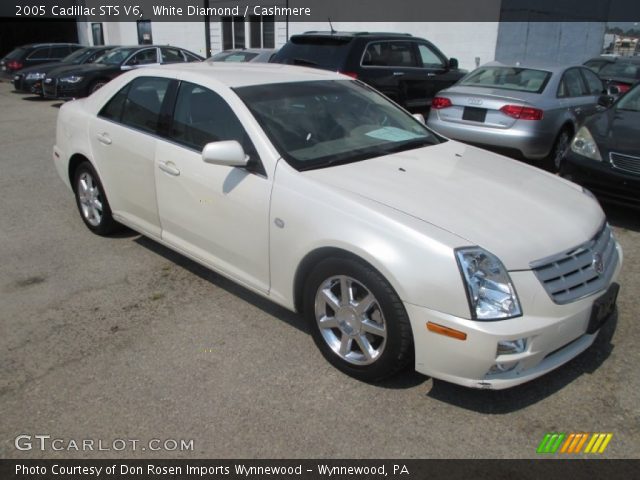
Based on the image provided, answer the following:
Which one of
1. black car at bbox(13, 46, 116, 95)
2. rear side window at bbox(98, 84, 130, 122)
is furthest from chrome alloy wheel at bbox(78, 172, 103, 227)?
black car at bbox(13, 46, 116, 95)

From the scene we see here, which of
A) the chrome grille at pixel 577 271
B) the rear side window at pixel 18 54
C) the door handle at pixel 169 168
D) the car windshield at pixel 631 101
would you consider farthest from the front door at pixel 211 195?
the rear side window at pixel 18 54

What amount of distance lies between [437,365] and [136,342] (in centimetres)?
186

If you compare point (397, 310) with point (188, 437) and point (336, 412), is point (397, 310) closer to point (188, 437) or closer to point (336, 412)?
point (336, 412)

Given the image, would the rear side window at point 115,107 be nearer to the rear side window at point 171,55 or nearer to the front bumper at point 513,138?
the front bumper at point 513,138

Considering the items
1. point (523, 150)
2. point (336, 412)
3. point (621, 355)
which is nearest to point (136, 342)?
point (336, 412)

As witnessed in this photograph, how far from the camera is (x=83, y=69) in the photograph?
14.0m

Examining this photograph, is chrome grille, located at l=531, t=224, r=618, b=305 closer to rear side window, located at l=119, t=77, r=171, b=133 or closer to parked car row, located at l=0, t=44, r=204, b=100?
rear side window, located at l=119, t=77, r=171, b=133

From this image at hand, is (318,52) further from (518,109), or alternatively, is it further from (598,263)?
(598,263)

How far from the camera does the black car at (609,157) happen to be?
504 centimetres

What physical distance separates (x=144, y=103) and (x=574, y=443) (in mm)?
3652

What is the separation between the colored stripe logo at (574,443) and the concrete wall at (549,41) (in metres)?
14.3

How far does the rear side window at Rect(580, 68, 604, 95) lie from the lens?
27.0 ft

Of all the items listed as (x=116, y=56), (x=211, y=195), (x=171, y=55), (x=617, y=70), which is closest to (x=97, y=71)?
(x=116, y=56)

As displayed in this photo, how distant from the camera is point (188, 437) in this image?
2607 millimetres
